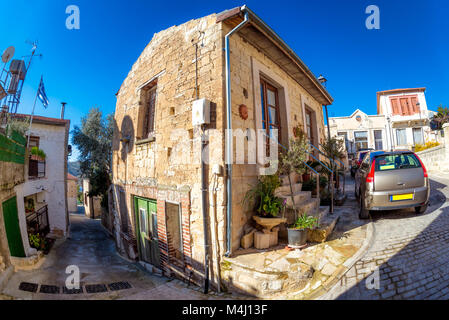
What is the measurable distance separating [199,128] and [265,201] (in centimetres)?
196

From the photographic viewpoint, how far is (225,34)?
399 cm

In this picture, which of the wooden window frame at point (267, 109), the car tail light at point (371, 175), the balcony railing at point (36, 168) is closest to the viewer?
the car tail light at point (371, 175)

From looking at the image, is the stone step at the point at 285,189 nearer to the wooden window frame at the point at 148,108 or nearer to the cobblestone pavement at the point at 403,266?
the cobblestone pavement at the point at 403,266

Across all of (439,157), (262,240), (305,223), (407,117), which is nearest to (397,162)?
(305,223)

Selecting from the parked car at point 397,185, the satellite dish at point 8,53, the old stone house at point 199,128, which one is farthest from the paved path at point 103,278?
the satellite dish at point 8,53

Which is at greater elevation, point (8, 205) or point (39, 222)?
point (8, 205)

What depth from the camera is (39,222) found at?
9.41 meters

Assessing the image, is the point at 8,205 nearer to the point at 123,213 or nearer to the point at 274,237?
the point at 123,213

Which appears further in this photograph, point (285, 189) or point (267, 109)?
point (267, 109)

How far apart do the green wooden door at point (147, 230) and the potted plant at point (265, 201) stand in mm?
2899

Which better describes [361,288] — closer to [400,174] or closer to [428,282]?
[428,282]

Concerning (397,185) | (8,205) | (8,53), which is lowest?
(8,205)

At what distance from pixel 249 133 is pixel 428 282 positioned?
3.37 metres

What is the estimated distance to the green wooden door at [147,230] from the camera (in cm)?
547
